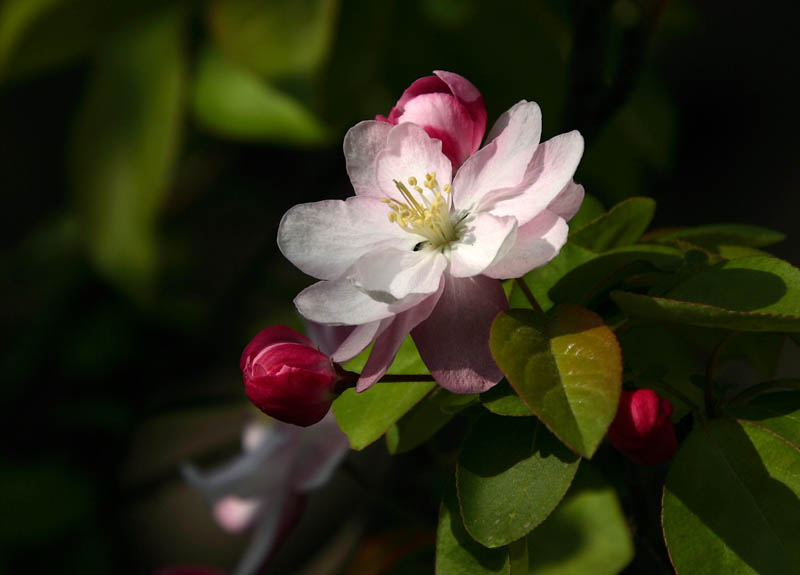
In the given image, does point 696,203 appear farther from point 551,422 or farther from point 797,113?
point 551,422

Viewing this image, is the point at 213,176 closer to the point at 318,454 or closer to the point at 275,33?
the point at 275,33

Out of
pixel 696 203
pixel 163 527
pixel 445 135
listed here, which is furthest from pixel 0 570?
pixel 696 203

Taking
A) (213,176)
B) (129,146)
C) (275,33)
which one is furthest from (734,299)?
(213,176)

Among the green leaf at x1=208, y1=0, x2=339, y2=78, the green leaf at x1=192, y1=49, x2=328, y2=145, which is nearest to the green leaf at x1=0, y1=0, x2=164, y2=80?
the green leaf at x1=192, y1=49, x2=328, y2=145

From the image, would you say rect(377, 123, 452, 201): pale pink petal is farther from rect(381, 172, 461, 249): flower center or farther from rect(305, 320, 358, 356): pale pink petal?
rect(305, 320, 358, 356): pale pink petal

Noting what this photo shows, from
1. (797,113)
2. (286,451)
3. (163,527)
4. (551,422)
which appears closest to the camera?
(551,422)

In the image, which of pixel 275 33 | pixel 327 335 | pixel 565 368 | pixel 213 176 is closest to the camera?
pixel 565 368
